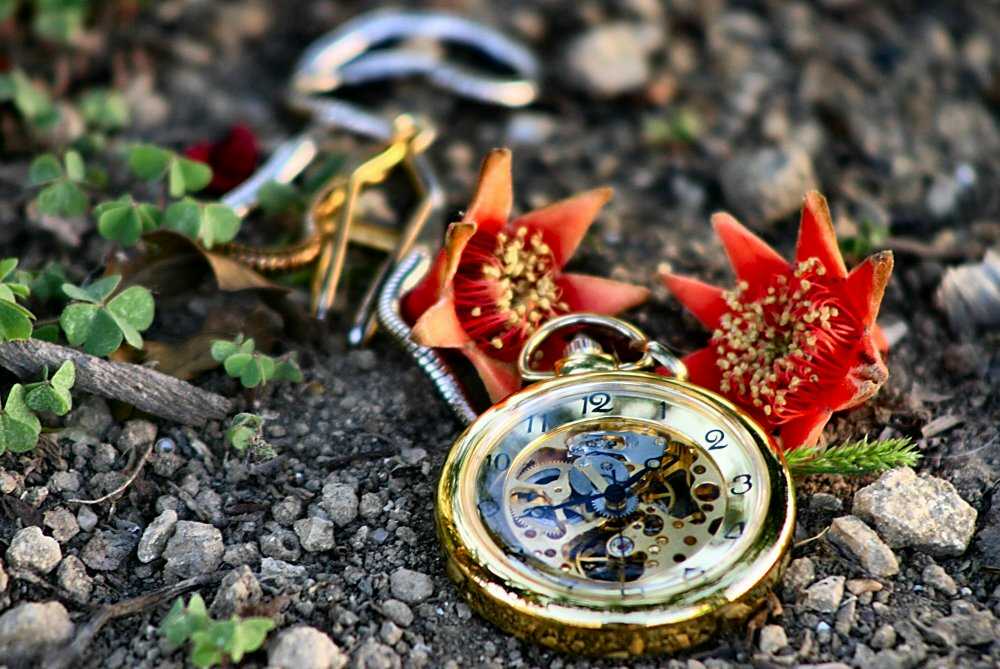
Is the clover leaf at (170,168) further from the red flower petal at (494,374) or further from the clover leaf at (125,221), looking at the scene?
the red flower petal at (494,374)

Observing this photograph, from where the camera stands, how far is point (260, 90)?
4.72 meters

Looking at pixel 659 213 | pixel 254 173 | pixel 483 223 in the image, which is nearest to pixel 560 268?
pixel 483 223

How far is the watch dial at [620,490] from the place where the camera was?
2666mm

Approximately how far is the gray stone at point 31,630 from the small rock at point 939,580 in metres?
1.95

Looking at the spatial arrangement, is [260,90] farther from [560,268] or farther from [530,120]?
[560,268]

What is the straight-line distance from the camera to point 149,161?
367 cm

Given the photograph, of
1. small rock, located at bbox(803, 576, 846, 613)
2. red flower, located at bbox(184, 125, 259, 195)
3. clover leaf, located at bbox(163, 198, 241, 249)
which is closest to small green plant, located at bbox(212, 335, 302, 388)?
clover leaf, located at bbox(163, 198, 241, 249)

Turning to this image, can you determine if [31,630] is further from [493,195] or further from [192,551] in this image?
[493,195]

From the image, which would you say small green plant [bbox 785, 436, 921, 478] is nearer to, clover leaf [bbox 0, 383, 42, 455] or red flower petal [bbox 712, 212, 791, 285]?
red flower petal [bbox 712, 212, 791, 285]

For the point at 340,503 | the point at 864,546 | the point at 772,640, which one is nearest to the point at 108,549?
the point at 340,503

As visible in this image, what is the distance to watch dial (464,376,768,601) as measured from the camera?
A: 2666mm

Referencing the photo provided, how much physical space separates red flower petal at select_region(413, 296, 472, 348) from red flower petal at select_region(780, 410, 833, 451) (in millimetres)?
841

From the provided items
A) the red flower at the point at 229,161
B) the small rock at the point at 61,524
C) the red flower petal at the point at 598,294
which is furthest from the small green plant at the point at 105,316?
the red flower petal at the point at 598,294

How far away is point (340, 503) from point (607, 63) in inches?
92.1
